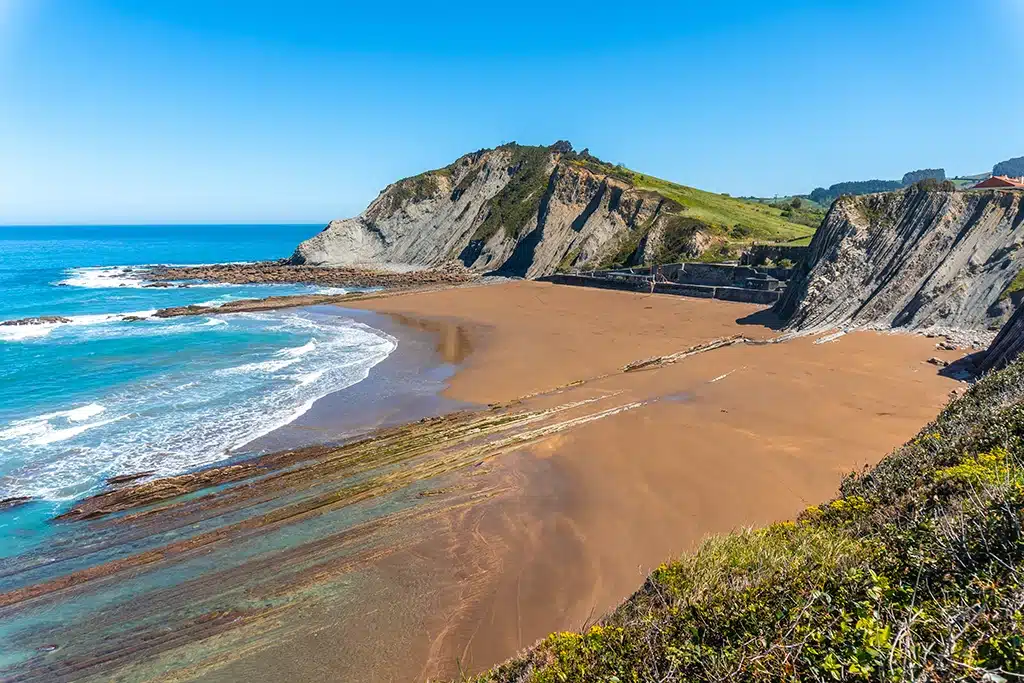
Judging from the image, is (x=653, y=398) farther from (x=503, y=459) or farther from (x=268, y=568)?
(x=268, y=568)

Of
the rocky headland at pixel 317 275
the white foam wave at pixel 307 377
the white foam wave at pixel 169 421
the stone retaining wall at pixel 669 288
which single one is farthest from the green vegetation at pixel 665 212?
the white foam wave at pixel 307 377

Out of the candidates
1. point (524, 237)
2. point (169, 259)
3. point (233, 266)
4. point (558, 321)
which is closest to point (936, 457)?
point (558, 321)

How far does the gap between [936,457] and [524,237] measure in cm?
5849

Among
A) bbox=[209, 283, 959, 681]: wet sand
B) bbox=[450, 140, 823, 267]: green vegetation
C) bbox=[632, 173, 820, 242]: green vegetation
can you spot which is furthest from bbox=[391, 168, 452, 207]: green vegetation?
bbox=[209, 283, 959, 681]: wet sand

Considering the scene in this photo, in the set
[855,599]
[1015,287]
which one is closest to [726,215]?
[1015,287]

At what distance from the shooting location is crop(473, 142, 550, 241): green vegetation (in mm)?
69000

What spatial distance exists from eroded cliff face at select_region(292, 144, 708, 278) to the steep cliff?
0.44 feet

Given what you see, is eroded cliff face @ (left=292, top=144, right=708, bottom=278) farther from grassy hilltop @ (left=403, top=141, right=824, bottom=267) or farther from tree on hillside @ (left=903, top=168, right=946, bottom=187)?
tree on hillside @ (left=903, top=168, right=946, bottom=187)

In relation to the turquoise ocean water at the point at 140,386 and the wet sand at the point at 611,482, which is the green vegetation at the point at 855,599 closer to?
the wet sand at the point at 611,482

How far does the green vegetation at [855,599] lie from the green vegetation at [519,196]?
201 feet

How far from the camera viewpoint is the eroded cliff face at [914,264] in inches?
1023

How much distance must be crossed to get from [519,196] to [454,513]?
66.2 m

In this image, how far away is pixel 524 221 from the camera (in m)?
68.2

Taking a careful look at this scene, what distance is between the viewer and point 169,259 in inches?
3489
